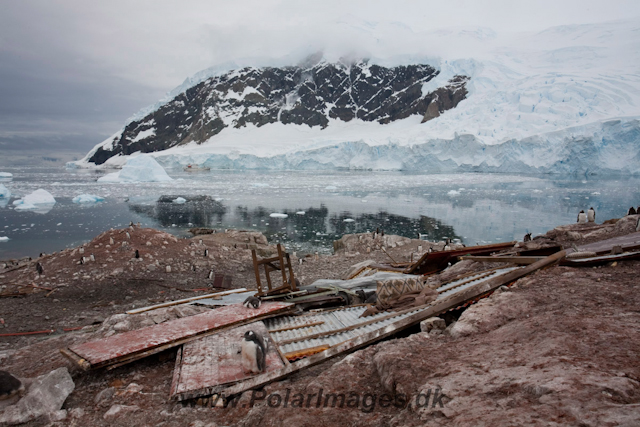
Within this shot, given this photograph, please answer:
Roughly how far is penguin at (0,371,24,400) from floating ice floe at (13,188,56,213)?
21.3 metres

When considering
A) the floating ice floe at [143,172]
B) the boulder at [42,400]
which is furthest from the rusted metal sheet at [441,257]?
the floating ice floe at [143,172]

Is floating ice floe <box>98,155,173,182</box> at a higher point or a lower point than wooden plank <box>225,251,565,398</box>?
higher

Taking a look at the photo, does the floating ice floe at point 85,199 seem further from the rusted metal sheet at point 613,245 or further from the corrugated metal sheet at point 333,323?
the rusted metal sheet at point 613,245

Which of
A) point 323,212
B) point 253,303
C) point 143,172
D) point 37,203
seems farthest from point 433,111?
point 253,303

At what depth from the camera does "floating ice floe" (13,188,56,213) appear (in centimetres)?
2073

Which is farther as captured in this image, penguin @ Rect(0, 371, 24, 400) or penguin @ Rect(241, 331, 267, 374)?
penguin @ Rect(241, 331, 267, 374)

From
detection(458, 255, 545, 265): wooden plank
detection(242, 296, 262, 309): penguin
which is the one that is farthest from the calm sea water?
detection(242, 296, 262, 309): penguin

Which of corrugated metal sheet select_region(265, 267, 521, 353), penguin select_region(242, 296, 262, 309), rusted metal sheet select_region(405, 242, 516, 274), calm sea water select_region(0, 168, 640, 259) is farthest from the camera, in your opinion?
calm sea water select_region(0, 168, 640, 259)

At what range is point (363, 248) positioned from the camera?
12.0 m

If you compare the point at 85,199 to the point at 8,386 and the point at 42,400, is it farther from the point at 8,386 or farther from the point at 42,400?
the point at 42,400

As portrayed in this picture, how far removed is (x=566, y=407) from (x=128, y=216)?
2076 cm

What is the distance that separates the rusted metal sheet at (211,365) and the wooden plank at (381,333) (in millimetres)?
141

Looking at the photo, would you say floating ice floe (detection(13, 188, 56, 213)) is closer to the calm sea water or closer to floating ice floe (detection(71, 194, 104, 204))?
the calm sea water

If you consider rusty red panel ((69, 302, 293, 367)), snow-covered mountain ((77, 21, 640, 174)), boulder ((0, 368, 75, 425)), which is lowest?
boulder ((0, 368, 75, 425))
